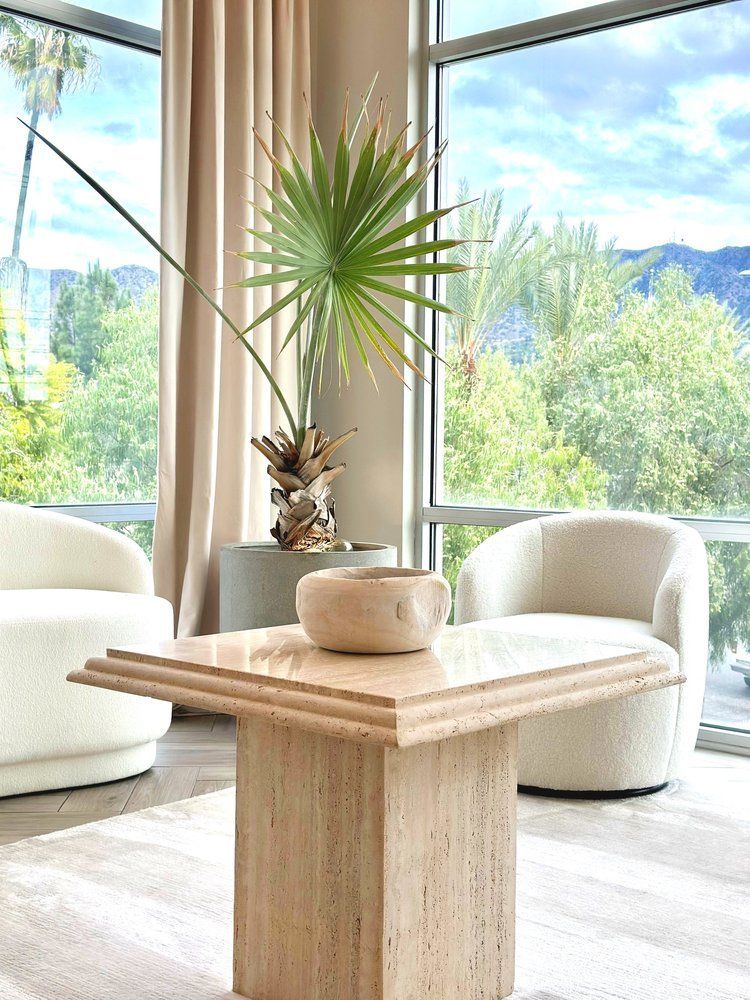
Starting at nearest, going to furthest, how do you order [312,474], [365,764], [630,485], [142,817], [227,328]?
[365,764] → [142,817] → [312,474] → [630,485] → [227,328]

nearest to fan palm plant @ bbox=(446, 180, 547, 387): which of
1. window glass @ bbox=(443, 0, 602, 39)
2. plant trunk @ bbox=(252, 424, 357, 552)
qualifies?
window glass @ bbox=(443, 0, 602, 39)

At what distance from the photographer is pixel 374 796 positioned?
1.75 meters

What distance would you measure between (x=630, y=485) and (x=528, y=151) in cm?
134

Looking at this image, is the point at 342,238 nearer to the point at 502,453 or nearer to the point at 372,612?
the point at 502,453

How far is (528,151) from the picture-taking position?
4.43 meters

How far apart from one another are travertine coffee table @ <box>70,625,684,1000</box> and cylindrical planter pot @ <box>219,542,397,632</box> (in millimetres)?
1740

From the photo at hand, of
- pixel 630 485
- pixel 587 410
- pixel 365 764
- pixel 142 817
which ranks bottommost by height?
pixel 142 817

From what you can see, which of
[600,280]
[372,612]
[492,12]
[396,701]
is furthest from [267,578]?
[492,12]

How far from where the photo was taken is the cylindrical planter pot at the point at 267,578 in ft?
12.4

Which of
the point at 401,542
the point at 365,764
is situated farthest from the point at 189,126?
the point at 365,764

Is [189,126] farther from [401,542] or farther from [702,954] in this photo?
[702,954]

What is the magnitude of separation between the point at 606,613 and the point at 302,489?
107 centimetres

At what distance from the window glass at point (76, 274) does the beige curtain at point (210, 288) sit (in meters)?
0.23

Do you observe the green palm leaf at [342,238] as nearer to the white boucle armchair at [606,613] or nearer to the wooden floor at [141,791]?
the white boucle armchair at [606,613]
